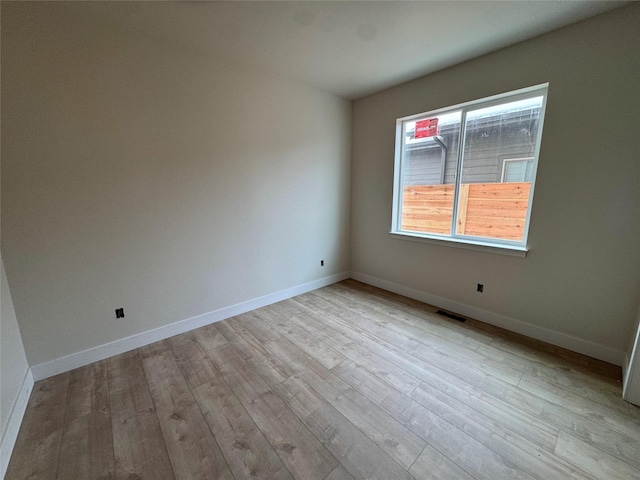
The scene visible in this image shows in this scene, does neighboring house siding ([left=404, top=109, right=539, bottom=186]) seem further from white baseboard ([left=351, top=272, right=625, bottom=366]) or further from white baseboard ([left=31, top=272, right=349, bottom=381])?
white baseboard ([left=31, top=272, right=349, bottom=381])

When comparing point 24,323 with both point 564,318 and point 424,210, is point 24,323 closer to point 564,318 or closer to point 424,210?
point 424,210

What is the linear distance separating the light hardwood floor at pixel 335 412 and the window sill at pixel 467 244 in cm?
82

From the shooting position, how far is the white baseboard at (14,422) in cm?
130

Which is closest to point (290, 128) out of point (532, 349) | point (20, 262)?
point (20, 262)

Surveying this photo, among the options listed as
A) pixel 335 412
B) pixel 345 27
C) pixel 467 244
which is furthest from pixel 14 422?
pixel 467 244

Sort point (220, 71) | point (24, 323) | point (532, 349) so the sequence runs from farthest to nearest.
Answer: point (220, 71)
point (532, 349)
point (24, 323)

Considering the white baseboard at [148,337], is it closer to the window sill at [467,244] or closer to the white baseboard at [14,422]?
the white baseboard at [14,422]

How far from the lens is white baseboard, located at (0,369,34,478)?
130 centimetres

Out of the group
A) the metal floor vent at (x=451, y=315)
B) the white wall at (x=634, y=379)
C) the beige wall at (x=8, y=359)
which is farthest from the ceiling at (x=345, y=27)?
the metal floor vent at (x=451, y=315)

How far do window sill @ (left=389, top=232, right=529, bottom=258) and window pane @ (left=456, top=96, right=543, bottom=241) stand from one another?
132mm

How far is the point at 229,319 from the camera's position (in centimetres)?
282

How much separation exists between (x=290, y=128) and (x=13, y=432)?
10.8ft

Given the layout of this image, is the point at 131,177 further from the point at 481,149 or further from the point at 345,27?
the point at 481,149

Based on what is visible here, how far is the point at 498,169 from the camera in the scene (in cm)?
255
